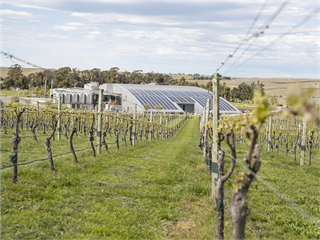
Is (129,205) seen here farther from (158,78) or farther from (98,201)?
(158,78)

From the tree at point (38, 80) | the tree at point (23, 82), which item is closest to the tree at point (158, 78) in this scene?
the tree at point (38, 80)

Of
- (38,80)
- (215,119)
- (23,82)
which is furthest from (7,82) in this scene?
(215,119)

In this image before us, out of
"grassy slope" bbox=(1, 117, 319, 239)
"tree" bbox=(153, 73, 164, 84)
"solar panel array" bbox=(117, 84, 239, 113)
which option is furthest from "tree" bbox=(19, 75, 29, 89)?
"grassy slope" bbox=(1, 117, 319, 239)

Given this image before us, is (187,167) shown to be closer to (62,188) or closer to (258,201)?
(258,201)

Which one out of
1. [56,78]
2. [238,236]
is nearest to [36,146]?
[238,236]

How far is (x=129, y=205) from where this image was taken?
7.06m

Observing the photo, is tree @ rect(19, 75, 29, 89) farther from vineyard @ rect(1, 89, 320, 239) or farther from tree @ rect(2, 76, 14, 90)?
vineyard @ rect(1, 89, 320, 239)

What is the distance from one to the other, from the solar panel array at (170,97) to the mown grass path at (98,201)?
51.1m

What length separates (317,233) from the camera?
230 inches

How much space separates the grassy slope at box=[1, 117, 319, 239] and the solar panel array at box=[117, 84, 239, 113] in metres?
51.1

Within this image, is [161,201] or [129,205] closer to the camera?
[129,205]

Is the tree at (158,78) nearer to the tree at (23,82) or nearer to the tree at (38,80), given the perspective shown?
the tree at (38,80)

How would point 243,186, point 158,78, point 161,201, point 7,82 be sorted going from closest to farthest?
point 243,186, point 161,201, point 7,82, point 158,78

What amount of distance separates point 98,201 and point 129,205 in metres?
0.69
